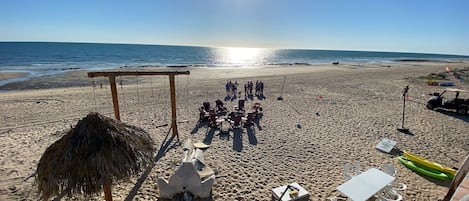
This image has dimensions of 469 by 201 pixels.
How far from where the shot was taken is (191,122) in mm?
10750

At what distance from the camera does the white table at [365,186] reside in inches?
168

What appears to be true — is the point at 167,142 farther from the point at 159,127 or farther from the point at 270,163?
the point at 270,163

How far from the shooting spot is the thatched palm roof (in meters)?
3.54

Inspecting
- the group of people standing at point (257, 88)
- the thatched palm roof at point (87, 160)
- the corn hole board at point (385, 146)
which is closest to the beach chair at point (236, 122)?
the corn hole board at point (385, 146)

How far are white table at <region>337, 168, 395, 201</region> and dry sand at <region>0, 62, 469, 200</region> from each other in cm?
103

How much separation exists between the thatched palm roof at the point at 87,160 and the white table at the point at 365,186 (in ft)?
13.0

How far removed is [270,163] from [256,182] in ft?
3.74

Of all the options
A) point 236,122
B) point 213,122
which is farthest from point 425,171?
point 213,122

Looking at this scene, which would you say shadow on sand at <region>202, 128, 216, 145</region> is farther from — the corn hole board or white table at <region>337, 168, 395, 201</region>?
the corn hole board

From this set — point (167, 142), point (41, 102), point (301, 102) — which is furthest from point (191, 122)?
point (41, 102)

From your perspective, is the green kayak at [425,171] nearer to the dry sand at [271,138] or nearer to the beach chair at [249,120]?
the dry sand at [271,138]

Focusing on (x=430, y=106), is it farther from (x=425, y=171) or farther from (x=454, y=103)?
(x=425, y=171)

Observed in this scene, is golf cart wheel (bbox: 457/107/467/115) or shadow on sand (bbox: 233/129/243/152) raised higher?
golf cart wheel (bbox: 457/107/467/115)

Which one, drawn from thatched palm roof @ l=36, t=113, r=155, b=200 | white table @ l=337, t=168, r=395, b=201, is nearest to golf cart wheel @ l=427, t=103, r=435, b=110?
white table @ l=337, t=168, r=395, b=201
